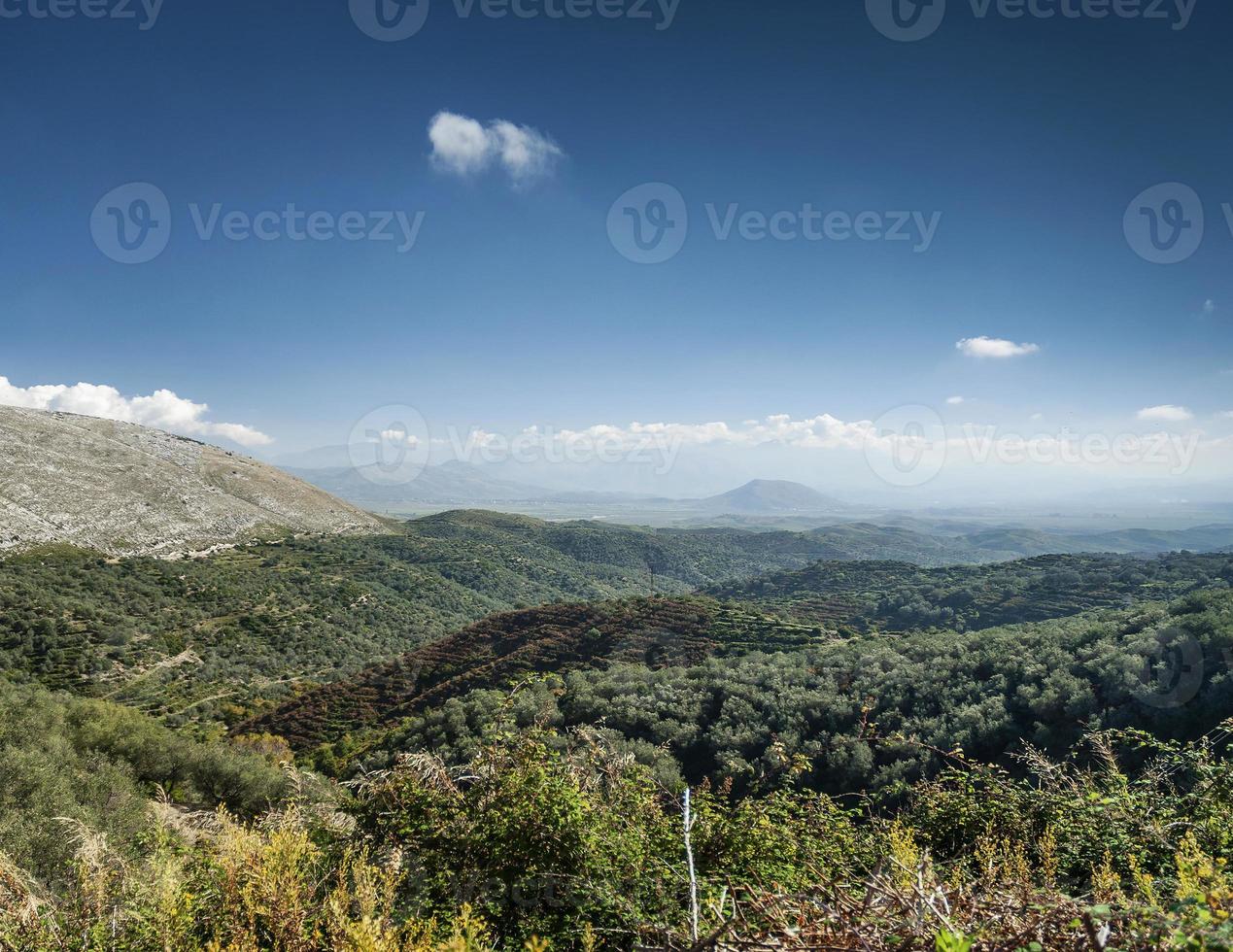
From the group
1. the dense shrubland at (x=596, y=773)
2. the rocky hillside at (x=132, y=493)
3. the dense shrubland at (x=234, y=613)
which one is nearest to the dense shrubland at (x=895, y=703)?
the dense shrubland at (x=596, y=773)

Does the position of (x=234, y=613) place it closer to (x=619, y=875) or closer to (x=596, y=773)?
(x=596, y=773)

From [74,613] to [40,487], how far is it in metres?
34.0

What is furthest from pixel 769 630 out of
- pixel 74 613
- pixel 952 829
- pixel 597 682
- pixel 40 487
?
pixel 40 487

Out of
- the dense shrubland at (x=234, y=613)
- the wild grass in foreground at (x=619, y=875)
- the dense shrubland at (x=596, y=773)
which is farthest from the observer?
the dense shrubland at (x=234, y=613)

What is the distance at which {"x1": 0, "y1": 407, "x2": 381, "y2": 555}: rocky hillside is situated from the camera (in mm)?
60594

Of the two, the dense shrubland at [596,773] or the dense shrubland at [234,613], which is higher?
the dense shrubland at [596,773]

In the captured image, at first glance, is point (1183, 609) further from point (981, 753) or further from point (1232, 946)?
point (1232, 946)

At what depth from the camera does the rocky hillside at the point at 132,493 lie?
60.6 metres

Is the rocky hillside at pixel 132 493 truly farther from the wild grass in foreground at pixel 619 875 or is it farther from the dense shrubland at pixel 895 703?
the wild grass in foreground at pixel 619 875

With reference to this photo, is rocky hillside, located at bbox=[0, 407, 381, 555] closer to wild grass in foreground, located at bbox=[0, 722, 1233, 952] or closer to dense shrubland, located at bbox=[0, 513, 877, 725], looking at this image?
dense shrubland, located at bbox=[0, 513, 877, 725]

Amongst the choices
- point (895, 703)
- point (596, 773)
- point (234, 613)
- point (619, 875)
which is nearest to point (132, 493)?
point (234, 613)

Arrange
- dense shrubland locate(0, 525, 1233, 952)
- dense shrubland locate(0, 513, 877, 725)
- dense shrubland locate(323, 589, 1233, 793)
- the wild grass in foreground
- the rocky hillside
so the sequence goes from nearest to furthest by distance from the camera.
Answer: the wild grass in foreground → dense shrubland locate(0, 525, 1233, 952) → dense shrubland locate(323, 589, 1233, 793) → dense shrubland locate(0, 513, 877, 725) → the rocky hillside

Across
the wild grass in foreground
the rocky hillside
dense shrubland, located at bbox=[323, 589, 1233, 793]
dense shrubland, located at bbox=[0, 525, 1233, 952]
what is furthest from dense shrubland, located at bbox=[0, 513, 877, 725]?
the wild grass in foreground

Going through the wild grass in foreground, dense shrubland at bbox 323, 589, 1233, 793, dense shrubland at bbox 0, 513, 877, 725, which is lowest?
dense shrubland at bbox 0, 513, 877, 725
